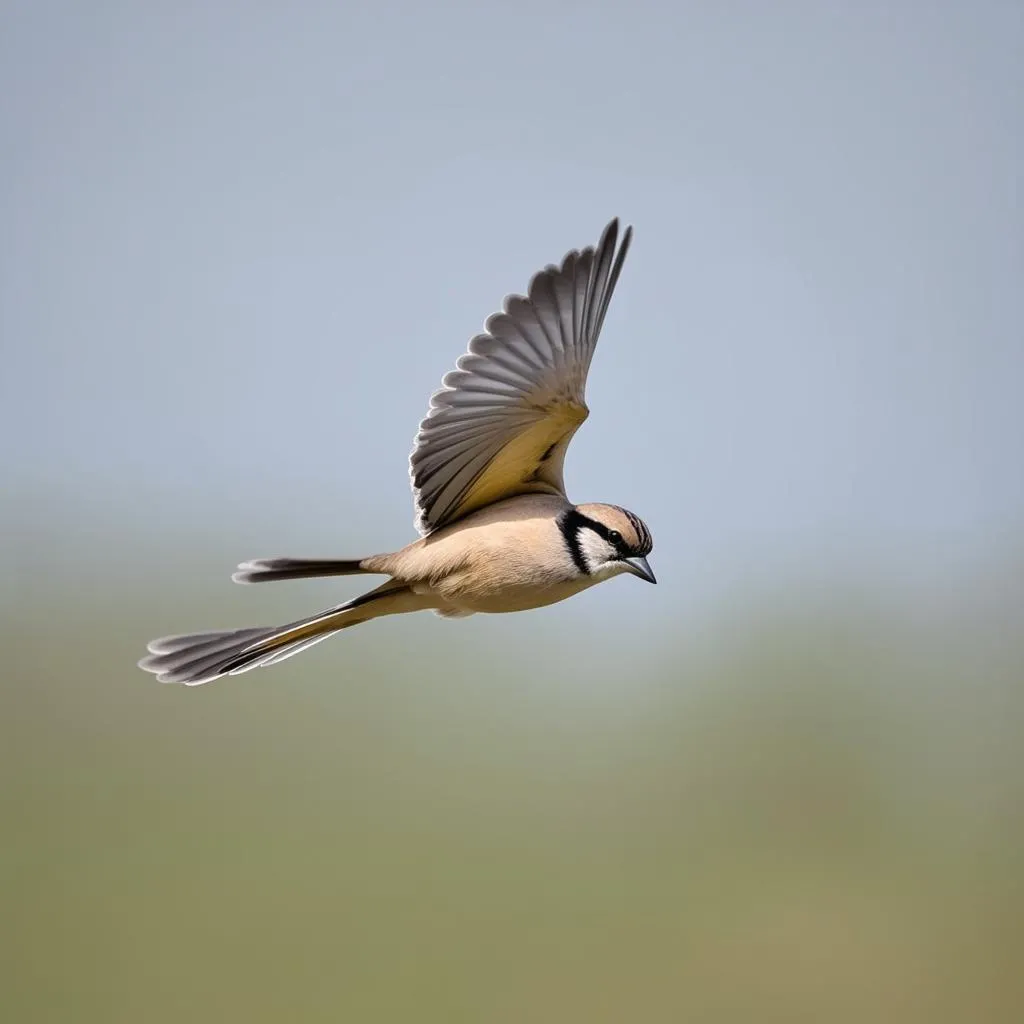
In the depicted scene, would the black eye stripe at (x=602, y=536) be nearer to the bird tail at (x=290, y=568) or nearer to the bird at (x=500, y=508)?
the bird at (x=500, y=508)

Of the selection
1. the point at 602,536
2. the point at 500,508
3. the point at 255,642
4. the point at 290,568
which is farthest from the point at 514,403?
the point at 255,642

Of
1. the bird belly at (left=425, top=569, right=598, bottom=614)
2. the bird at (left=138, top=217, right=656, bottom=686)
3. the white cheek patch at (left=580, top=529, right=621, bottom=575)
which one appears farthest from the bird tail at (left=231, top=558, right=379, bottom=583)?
the white cheek patch at (left=580, top=529, right=621, bottom=575)

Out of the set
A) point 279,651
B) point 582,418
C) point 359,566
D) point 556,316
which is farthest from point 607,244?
point 279,651

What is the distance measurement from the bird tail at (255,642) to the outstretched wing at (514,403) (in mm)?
222

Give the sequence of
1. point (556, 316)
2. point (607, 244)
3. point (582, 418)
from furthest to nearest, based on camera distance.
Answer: point (582, 418) < point (556, 316) < point (607, 244)

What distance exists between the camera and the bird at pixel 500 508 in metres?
3.24

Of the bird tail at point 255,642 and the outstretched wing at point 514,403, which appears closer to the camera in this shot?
the outstretched wing at point 514,403

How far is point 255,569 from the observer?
3451 millimetres

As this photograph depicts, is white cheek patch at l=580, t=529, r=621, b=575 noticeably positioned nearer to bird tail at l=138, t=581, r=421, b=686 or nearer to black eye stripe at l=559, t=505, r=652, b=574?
black eye stripe at l=559, t=505, r=652, b=574

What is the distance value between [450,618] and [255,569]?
0.57m

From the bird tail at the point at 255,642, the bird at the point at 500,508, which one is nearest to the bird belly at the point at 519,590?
the bird at the point at 500,508

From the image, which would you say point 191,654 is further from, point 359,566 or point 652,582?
point 652,582

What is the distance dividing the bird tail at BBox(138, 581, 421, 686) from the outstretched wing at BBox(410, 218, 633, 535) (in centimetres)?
22

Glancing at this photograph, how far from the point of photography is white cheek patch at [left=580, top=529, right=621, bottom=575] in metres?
3.22
